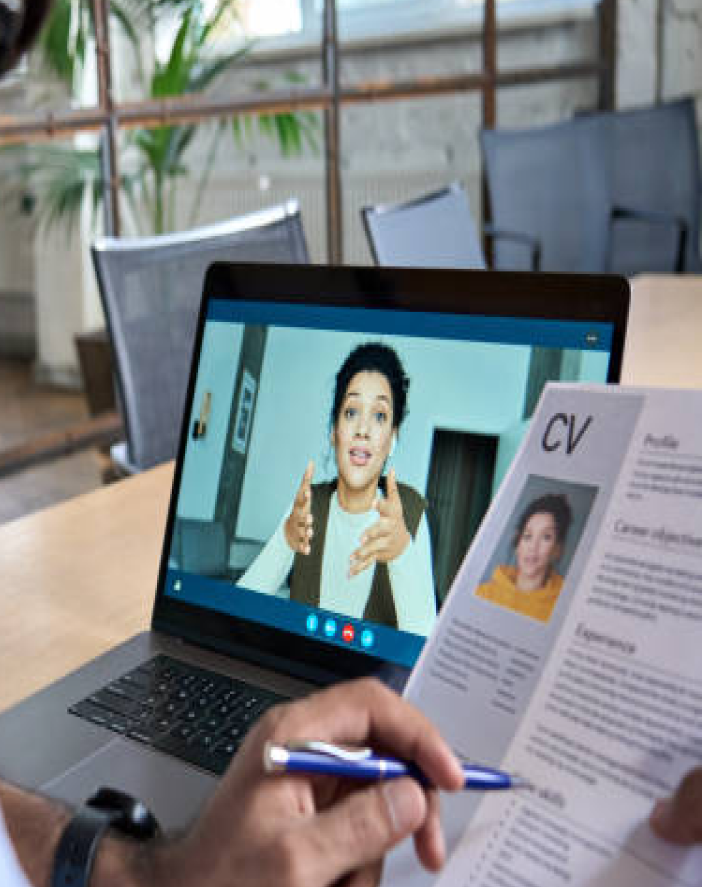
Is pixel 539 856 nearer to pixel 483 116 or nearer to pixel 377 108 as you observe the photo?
pixel 377 108

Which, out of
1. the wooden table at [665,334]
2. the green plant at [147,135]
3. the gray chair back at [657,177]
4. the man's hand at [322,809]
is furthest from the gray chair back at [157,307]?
the gray chair back at [657,177]

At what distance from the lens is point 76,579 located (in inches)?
37.0

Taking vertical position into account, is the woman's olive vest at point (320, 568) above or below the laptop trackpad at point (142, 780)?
above

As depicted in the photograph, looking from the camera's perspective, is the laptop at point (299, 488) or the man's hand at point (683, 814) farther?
the laptop at point (299, 488)

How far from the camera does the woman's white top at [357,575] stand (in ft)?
2.18

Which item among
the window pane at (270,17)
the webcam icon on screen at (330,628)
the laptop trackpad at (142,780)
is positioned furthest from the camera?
the window pane at (270,17)

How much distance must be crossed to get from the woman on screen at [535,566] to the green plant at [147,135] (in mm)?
2003

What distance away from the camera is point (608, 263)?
3641mm

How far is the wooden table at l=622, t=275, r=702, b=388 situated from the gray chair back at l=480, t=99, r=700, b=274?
0.90 metres

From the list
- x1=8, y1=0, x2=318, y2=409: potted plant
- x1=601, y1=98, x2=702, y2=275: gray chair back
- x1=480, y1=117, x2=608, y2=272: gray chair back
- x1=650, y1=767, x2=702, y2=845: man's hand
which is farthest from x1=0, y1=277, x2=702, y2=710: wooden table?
x1=601, y1=98, x2=702, y2=275: gray chair back

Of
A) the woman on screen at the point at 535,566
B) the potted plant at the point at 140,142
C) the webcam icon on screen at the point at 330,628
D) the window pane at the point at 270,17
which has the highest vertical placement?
the window pane at the point at 270,17

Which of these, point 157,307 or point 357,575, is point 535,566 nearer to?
point 357,575

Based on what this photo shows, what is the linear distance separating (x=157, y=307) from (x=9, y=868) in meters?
1.17

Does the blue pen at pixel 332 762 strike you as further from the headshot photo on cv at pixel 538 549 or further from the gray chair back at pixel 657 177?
the gray chair back at pixel 657 177
